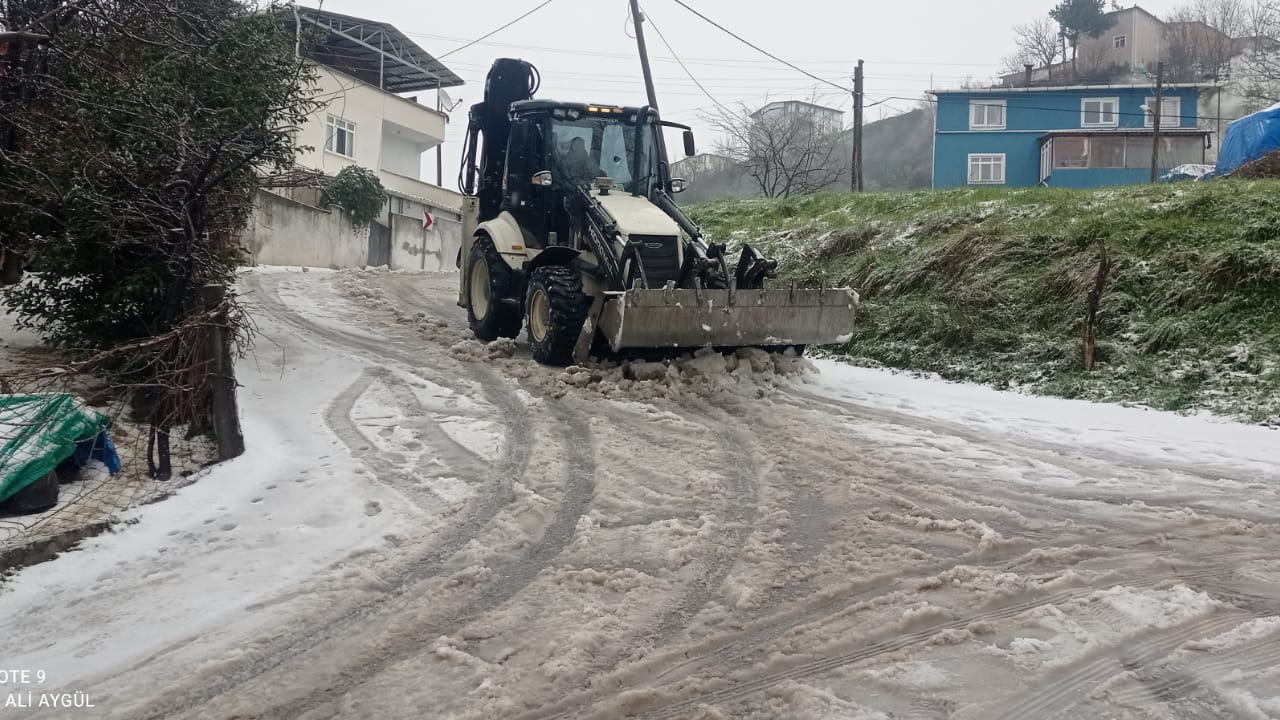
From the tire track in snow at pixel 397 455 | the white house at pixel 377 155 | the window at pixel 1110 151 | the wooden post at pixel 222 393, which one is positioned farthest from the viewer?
the window at pixel 1110 151

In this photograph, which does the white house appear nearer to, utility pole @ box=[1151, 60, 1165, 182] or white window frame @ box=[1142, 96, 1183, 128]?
utility pole @ box=[1151, 60, 1165, 182]

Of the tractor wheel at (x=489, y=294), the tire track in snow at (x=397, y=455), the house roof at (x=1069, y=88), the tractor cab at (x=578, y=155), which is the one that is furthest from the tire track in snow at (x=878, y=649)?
the house roof at (x=1069, y=88)

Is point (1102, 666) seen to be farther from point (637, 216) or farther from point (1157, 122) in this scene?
point (1157, 122)

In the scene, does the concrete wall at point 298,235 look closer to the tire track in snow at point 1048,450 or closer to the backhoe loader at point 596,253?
the backhoe loader at point 596,253

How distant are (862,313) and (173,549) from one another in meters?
8.80

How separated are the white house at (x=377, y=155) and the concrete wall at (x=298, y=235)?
1.0 inches

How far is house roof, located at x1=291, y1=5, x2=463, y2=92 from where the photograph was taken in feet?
104

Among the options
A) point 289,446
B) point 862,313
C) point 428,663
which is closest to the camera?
point 428,663

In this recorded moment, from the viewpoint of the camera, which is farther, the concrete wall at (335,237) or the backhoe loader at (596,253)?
the concrete wall at (335,237)

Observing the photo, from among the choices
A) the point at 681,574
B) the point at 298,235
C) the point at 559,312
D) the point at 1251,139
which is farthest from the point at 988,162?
the point at 681,574

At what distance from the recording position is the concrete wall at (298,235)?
67.8ft

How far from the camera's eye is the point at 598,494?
18.3ft

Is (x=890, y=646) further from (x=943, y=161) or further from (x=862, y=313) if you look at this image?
(x=943, y=161)

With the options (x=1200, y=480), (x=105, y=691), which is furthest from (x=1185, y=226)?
(x=105, y=691)
